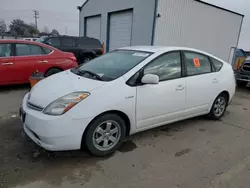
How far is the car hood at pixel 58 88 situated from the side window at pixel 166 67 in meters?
0.88

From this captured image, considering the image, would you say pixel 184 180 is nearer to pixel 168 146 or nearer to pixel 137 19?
pixel 168 146

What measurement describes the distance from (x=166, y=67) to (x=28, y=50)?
4.38 metres

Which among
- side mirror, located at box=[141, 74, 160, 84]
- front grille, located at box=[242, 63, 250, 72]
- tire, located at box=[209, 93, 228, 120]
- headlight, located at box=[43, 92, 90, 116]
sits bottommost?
tire, located at box=[209, 93, 228, 120]

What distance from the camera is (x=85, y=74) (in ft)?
11.0

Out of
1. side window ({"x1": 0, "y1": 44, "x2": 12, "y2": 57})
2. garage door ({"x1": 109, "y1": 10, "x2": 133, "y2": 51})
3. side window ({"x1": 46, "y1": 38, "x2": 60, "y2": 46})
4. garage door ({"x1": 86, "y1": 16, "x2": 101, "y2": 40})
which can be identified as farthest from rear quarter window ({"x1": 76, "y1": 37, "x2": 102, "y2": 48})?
side window ({"x1": 0, "y1": 44, "x2": 12, "y2": 57})

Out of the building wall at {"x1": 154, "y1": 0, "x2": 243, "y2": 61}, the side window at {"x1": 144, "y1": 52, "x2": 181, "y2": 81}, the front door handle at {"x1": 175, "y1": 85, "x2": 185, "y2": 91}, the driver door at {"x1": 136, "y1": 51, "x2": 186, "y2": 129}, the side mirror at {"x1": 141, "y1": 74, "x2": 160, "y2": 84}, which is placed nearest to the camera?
the side mirror at {"x1": 141, "y1": 74, "x2": 160, "y2": 84}

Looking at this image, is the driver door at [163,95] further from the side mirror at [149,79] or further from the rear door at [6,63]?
the rear door at [6,63]

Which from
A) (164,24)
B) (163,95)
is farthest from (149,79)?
(164,24)

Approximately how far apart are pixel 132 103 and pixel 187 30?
1139 cm

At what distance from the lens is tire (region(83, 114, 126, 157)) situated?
9.16ft

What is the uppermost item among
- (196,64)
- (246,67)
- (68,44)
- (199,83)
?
(196,64)

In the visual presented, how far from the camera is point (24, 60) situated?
237 inches

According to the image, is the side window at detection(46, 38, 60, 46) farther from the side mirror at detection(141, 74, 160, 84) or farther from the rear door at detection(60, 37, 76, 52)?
the side mirror at detection(141, 74, 160, 84)

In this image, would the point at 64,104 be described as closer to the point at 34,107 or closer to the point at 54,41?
the point at 34,107
